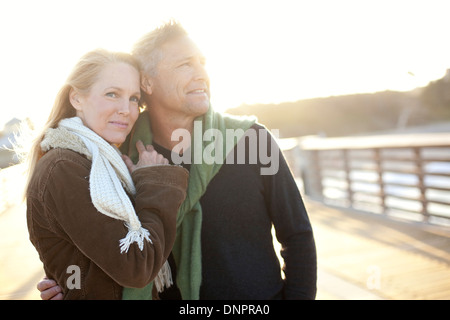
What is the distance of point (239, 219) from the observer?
170cm

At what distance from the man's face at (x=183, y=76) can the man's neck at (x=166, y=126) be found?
0.07 m

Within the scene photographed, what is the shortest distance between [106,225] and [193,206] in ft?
1.63

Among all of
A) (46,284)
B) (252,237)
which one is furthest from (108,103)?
(252,237)

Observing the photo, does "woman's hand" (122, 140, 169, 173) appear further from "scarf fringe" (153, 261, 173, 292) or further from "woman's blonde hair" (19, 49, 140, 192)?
"scarf fringe" (153, 261, 173, 292)

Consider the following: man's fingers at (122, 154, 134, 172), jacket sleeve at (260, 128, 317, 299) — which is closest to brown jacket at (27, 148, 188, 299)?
man's fingers at (122, 154, 134, 172)

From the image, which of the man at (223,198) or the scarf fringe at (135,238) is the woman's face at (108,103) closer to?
the man at (223,198)

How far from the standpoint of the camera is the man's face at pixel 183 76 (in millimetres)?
1704

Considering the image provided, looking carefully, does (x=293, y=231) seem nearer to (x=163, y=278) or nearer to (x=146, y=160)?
(x=163, y=278)

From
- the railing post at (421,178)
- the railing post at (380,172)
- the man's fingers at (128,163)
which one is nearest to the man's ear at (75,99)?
the man's fingers at (128,163)

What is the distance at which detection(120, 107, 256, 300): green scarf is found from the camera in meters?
1.61

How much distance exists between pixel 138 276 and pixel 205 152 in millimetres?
639

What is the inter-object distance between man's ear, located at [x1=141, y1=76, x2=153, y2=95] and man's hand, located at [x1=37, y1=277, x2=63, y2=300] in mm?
828
